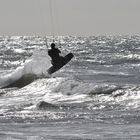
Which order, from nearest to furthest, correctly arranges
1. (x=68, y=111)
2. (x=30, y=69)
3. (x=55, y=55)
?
(x=68, y=111) → (x=55, y=55) → (x=30, y=69)

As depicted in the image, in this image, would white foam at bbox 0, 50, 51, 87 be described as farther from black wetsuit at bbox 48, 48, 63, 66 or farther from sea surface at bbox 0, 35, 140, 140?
black wetsuit at bbox 48, 48, 63, 66

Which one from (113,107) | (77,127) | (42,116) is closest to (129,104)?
(113,107)

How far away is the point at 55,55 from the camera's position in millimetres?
24219

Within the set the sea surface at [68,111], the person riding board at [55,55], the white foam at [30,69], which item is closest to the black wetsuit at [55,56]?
the person riding board at [55,55]

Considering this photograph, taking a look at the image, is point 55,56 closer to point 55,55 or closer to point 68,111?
point 55,55

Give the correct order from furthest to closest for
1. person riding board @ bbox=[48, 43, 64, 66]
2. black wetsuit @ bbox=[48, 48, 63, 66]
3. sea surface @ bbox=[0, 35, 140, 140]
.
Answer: black wetsuit @ bbox=[48, 48, 63, 66]
person riding board @ bbox=[48, 43, 64, 66]
sea surface @ bbox=[0, 35, 140, 140]

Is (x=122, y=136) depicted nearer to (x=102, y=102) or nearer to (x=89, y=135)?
(x=89, y=135)

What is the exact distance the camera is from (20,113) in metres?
18.4

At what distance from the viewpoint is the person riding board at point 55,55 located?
2382 centimetres

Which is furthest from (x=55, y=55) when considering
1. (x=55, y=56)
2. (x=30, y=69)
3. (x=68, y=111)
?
(x=30, y=69)

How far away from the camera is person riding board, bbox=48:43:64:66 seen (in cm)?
2382

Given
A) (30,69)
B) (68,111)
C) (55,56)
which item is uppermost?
(55,56)

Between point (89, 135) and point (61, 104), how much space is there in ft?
22.8

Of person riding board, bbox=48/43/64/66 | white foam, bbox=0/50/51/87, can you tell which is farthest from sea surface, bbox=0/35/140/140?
white foam, bbox=0/50/51/87
